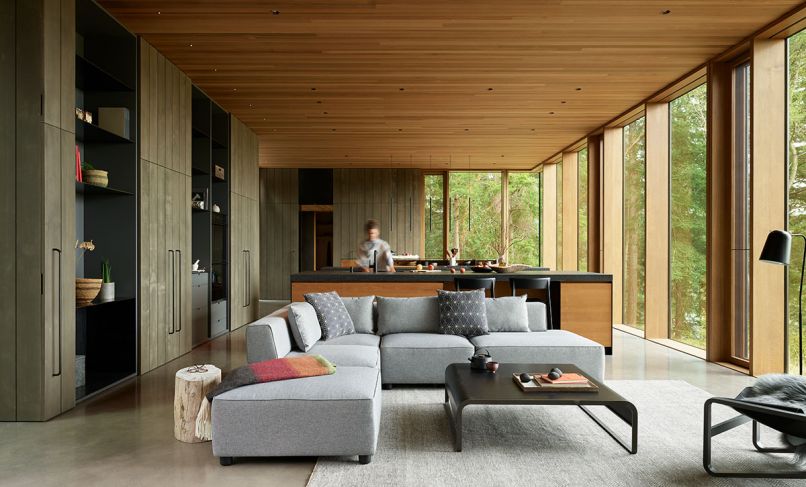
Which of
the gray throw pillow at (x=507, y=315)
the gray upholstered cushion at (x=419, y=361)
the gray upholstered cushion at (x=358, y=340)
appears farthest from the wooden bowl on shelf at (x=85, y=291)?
the gray throw pillow at (x=507, y=315)

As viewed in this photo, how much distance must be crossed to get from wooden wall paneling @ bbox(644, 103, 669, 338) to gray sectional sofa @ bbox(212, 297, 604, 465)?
3039 millimetres

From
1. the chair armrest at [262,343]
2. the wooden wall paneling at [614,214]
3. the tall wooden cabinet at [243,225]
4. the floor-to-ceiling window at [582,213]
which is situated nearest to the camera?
the chair armrest at [262,343]

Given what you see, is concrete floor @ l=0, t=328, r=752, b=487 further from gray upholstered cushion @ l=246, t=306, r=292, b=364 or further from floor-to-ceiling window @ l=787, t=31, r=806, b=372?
floor-to-ceiling window @ l=787, t=31, r=806, b=372

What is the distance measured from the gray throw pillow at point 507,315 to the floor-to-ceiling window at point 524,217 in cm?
925

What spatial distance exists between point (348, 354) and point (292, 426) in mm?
1192

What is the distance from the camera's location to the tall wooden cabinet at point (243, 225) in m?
8.63

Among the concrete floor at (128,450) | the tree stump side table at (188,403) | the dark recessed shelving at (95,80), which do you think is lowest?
the concrete floor at (128,450)

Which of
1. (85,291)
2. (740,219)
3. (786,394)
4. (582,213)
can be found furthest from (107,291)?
(582,213)

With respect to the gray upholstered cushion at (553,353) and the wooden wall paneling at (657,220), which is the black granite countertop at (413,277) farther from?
the wooden wall paneling at (657,220)

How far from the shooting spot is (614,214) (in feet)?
31.1

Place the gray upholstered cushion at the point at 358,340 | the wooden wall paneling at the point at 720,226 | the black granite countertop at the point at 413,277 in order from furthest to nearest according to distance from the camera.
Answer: the black granite countertop at the point at 413,277 → the wooden wall paneling at the point at 720,226 → the gray upholstered cushion at the point at 358,340

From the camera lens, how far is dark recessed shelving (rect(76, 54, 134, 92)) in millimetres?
5098

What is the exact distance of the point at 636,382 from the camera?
5.07 meters

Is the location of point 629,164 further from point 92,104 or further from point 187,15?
point 92,104
